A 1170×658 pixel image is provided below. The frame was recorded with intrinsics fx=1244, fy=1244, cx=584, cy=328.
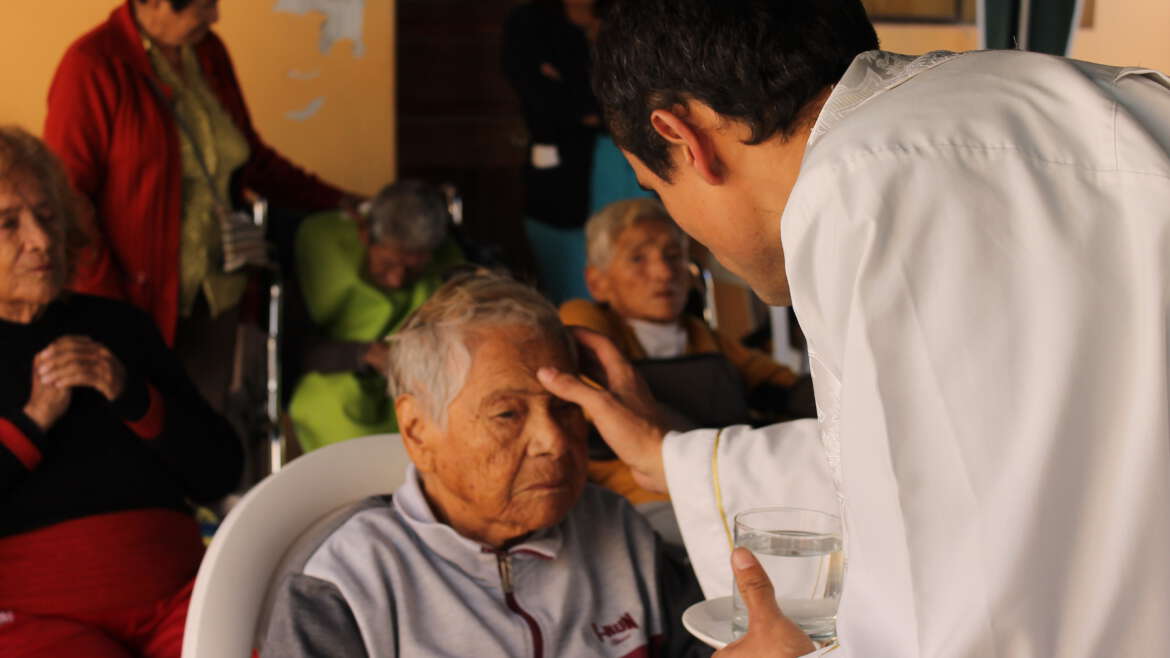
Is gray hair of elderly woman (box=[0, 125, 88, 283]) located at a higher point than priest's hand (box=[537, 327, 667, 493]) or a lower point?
higher

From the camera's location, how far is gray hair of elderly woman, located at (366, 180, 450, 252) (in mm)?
4234

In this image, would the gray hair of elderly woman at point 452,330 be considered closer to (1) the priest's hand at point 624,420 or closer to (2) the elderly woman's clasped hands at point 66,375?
(1) the priest's hand at point 624,420

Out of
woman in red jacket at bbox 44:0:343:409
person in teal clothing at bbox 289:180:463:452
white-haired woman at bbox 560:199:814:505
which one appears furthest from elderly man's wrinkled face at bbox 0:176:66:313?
person in teal clothing at bbox 289:180:463:452

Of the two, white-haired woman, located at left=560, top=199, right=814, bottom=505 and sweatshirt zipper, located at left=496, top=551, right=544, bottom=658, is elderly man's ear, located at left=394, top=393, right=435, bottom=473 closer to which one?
sweatshirt zipper, located at left=496, top=551, right=544, bottom=658

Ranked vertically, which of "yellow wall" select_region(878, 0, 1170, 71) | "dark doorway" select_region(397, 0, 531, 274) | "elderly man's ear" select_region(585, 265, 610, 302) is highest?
"yellow wall" select_region(878, 0, 1170, 71)

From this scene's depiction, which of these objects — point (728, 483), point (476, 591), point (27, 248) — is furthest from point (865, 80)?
point (27, 248)

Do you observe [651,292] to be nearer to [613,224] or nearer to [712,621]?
[613,224]

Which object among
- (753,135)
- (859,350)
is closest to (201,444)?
(753,135)

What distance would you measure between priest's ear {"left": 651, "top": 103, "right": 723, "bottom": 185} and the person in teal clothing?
9.66 feet

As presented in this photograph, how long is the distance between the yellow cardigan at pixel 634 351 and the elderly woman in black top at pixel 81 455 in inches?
35.2

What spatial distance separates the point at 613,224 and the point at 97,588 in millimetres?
2006

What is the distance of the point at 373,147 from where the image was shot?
4.78 metres

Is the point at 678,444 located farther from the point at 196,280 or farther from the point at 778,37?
the point at 196,280

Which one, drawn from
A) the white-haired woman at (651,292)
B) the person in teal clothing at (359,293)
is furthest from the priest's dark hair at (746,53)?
the person in teal clothing at (359,293)
